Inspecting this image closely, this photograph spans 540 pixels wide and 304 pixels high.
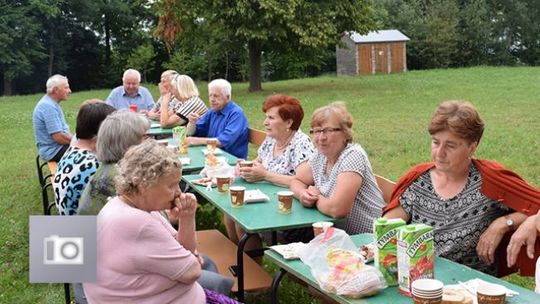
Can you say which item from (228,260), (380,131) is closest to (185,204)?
(228,260)

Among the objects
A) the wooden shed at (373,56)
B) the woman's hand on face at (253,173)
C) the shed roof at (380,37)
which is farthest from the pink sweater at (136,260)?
the shed roof at (380,37)

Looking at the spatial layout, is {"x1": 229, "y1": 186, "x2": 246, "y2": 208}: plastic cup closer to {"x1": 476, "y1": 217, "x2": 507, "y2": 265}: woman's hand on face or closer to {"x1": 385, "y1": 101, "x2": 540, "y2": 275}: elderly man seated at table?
{"x1": 385, "y1": 101, "x2": 540, "y2": 275}: elderly man seated at table

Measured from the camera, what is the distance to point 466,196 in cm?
304

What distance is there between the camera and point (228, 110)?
21.5 ft

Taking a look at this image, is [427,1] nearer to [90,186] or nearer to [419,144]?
[419,144]

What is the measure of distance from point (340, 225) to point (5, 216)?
488 centimetres

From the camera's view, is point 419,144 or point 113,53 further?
point 113,53

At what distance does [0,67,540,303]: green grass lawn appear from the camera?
543 centimetres

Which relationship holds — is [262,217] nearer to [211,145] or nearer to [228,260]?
[228,260]

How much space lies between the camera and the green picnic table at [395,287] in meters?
2.27

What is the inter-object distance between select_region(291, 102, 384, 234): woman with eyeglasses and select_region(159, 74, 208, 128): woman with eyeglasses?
358 centimetres

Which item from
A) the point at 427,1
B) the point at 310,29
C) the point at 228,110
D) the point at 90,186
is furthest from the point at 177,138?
the point at 427,1

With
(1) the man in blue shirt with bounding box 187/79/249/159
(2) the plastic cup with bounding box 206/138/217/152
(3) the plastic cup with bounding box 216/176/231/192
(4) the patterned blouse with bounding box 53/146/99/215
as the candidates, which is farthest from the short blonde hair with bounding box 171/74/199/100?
(4) the patterned blouse with bounding box 53/146/99/215

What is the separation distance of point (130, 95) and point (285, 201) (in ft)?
19.2
